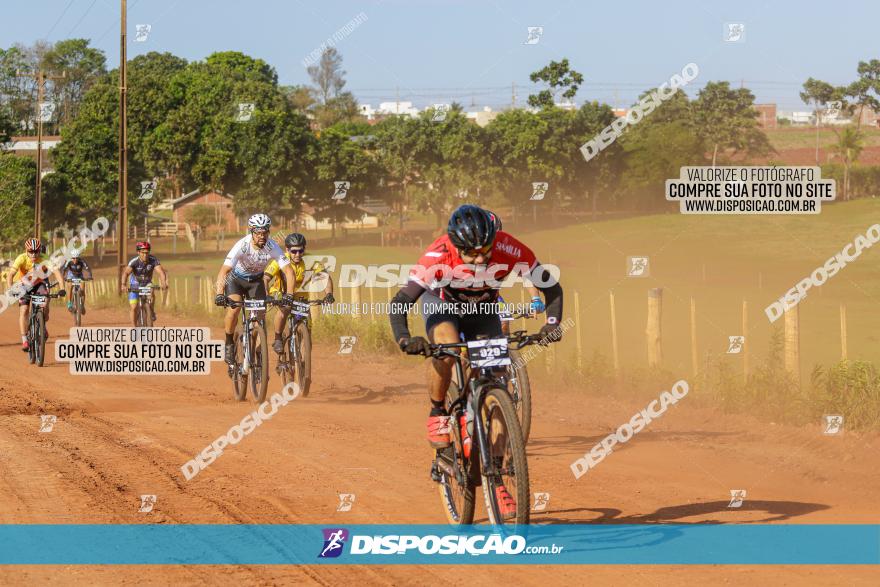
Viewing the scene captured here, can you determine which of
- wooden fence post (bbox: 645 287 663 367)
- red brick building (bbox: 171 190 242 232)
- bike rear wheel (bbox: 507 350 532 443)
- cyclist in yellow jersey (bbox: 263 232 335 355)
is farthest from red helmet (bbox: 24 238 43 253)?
red brick building (bbox: 171 190 242 232)

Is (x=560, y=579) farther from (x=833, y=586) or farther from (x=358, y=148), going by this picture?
(x=358, y=148)

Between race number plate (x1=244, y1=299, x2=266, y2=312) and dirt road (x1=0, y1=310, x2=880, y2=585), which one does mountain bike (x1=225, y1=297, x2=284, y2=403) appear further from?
dirt road (x1=0, y1=310, x2=880, y2=585)

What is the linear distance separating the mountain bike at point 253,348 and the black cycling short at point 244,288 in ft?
0.74

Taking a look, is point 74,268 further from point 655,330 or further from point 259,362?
point 655,330

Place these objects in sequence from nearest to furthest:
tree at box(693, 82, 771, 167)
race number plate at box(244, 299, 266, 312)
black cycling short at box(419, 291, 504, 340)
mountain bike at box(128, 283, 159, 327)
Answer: black cycling short at box(419, 291, 504, 340)
race number plate at box(244, 299, 266, 312)
mountain bike at box(128, 283, 159, 327)
tree at box(693, 82, 771, 167)

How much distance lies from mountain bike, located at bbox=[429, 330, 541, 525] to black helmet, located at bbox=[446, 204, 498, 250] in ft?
2.01

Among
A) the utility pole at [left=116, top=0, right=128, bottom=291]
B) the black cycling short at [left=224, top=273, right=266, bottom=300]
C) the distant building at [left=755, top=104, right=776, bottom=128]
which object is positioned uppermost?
the distant building at [left=755, top=104, right=776, bottom=128]

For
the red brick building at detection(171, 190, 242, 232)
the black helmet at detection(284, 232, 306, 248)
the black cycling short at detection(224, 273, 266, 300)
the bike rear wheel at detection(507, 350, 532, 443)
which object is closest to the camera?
the bike rear wheel at detection(507, 350, 532, 443)

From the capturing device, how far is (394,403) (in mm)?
14797

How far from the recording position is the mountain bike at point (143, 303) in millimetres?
21870

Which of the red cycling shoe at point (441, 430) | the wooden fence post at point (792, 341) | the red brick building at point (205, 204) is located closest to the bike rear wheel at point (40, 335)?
the wooden fence post at point (792, 341)

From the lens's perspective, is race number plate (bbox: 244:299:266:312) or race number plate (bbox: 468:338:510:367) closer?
race number plate (bbox: 468:338:510:367)

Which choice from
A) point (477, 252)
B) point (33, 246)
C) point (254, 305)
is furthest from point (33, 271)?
point (477, 252)

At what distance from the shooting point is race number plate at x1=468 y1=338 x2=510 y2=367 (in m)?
6.76
